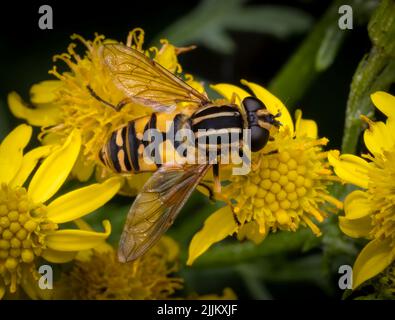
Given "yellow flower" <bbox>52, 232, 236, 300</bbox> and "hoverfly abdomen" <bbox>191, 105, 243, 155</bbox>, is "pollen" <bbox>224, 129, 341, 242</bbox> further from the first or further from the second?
"yellow flower" <bbox>52, 232, 236, 300</bbox>

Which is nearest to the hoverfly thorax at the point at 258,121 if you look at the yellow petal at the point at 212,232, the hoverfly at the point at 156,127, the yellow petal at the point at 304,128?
the hoverfly at the point at 156,127

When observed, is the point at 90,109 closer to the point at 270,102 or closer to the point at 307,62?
the point at 270,102

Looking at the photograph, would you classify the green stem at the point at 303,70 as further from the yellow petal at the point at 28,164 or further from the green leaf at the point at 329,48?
the yellow petal at the point at 28,164

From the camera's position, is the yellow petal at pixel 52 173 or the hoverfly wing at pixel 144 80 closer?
the yellow petal at pixel 52 173

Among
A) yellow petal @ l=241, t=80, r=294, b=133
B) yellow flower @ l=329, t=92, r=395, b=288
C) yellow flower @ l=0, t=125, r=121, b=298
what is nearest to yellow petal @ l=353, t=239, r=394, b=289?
yellow flower @ l=329, t=92, r=395, b=288

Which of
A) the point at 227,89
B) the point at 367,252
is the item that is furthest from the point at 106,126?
the point at 367,252

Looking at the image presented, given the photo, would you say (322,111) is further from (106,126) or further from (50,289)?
(50,289)

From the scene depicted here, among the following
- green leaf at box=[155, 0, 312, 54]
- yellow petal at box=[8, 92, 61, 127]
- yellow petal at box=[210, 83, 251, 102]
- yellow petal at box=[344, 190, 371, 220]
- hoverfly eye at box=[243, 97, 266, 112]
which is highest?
green leaf at box=[155, 0, 312, 54]
